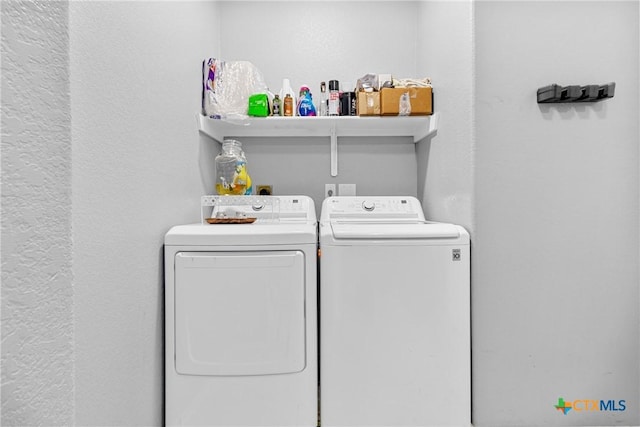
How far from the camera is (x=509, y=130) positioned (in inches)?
55.9

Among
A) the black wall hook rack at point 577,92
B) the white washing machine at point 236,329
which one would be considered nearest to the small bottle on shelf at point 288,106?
the white washing machine at point 236,329

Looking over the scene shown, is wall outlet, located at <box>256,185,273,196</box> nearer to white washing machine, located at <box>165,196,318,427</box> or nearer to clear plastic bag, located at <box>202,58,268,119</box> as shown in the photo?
clear plastic bag, located at <box>202,58,268,119</box>

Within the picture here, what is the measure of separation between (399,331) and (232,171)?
1210mm

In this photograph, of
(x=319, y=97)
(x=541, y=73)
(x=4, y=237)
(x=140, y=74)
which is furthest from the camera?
(x=319, y=97)

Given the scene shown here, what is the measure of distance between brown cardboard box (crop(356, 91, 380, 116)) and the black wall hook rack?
737mm

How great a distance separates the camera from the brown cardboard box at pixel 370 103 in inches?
73.3

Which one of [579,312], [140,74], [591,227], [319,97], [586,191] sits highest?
[319,97]

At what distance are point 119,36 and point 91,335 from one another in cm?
88

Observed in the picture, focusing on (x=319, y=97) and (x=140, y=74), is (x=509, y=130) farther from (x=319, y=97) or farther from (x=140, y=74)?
(x=140, y=74)

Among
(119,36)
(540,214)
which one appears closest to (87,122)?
(119,36)

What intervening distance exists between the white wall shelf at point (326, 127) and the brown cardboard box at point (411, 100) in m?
0.04

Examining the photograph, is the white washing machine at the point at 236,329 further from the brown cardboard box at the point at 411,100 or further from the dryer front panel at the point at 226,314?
the brown cardboard box at the point at 411,100

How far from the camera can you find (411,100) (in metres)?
1.84

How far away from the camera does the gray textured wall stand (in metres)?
0.53
